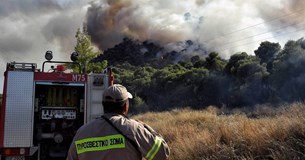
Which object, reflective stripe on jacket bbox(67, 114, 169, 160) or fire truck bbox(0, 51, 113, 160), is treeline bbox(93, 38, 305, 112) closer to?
fire truck bbox(0, 51, 113, 160)

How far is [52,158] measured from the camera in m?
7.67

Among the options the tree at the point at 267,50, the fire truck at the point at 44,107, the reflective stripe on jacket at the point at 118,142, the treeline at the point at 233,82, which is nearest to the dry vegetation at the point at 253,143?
the fire truck at the point at 44,107

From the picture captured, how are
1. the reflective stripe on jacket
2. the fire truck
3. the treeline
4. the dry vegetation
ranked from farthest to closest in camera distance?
the treeline
the fire truck
the dry vegetation
the reflective stripe on jacket

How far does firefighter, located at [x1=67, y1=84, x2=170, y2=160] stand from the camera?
2723mm

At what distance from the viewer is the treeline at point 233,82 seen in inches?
1092

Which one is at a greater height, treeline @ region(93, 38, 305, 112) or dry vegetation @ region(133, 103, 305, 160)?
treeline @ region(93, 38, 305, 112)

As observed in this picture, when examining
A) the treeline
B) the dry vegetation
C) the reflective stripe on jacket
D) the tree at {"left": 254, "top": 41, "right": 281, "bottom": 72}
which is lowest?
the dry vegetation

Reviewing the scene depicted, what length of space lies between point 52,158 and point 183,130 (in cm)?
362

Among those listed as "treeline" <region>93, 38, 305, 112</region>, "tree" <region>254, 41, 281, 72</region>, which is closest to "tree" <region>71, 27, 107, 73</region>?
"treeline" <region>93, 38, 305, 112</region>

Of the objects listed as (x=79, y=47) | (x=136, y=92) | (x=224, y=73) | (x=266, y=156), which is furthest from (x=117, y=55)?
(x=266, y=156)

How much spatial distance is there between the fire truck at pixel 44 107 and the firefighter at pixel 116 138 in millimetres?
4549

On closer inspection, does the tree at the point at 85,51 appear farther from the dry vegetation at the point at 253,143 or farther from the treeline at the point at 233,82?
the dry vegetation at the point at 253,143

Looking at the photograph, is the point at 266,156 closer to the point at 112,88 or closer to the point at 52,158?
the point at 112,88

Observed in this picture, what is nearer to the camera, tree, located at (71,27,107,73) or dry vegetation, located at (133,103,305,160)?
dry vegetation, located at (133,103,305,160)
